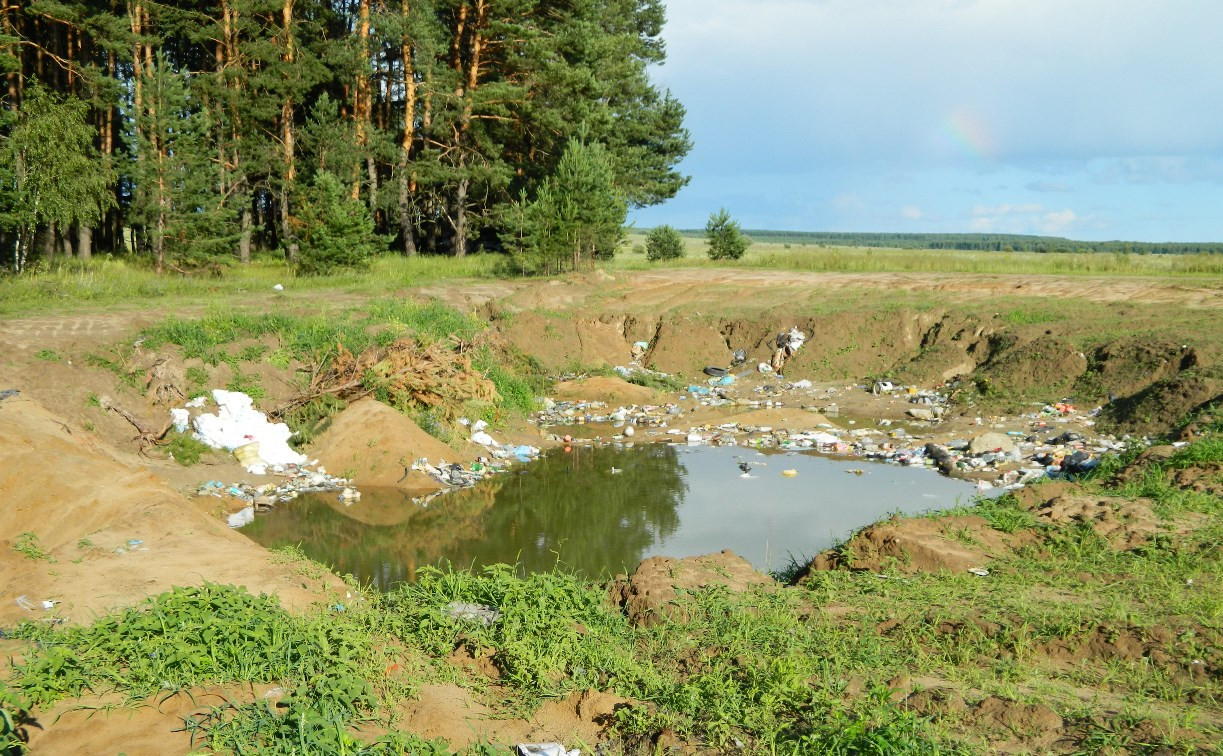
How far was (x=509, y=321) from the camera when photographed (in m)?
19.8

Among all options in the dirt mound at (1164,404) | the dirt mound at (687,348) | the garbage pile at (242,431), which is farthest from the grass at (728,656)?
the dirt mound at (687,348)

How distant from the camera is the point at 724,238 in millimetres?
33031

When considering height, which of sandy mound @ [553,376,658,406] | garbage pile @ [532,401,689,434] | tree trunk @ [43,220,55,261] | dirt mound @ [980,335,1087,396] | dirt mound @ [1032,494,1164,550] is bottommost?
garbage pile @ [532,401,689,434]

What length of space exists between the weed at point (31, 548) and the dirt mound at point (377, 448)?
4635 millimetres

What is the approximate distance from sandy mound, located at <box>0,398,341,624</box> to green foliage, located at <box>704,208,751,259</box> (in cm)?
2609

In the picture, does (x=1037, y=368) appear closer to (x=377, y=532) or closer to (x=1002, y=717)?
(x=377, y=532)

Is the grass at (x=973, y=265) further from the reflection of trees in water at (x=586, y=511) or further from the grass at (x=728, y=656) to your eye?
the grass at (x=728, y=656)

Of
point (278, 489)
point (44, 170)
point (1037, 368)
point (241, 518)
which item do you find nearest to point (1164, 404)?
point (1037, 368)

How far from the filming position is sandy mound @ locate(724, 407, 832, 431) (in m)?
14.8

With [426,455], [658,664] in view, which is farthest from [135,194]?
[658,664]

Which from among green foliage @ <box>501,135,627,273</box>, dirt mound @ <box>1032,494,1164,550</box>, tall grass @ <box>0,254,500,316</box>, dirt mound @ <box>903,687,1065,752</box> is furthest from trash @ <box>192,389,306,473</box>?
green foliage @ <box>501,135,627,273</box>

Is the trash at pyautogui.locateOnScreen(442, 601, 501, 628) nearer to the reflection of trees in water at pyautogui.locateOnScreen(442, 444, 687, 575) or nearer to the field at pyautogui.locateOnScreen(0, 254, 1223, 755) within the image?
the field at pyautogui.locateOnScreen(0, 254, 1223, 755)

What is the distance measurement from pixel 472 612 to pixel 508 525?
4143mm

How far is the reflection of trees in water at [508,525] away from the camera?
358 inches
